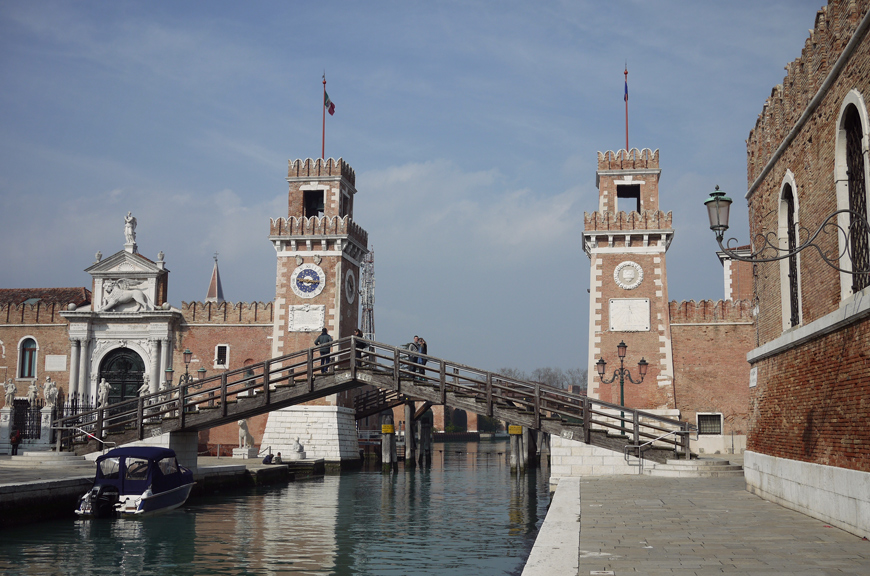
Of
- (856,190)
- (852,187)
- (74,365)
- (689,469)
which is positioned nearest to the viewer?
(856,190)

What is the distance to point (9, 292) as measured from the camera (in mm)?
41000

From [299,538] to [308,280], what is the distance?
70.0 feet

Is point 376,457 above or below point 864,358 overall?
below

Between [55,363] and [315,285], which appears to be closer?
[315,285]

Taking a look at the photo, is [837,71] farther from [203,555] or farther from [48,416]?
[48,416]

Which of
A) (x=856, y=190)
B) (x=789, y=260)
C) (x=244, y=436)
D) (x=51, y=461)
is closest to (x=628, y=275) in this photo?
(x=244, y=436)

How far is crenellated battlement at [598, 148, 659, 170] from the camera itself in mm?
34375

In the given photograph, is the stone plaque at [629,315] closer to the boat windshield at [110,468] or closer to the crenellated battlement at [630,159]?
the crenellated battlement at [630,159]

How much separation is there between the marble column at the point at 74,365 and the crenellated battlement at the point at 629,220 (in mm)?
21966

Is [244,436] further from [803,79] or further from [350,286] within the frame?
[803,79]

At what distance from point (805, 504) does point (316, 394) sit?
13025mm

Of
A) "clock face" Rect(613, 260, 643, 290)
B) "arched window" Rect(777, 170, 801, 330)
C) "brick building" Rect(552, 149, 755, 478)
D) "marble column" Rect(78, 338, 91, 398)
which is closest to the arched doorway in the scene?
"marble column" Rect(78, 338, 91, 398)

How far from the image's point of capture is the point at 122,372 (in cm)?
3644

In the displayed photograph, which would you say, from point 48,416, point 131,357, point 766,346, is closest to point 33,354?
point 131,357
